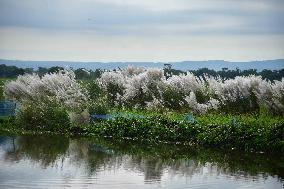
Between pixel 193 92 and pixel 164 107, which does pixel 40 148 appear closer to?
pixel 164 107

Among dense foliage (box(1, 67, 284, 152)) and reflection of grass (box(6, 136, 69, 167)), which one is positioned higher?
dense foliage (box(1, 67, 284, 152))

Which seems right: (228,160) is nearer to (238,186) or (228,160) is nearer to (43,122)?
(238,186)

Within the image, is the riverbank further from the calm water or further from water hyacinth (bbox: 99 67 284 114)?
water hyacinth (bbox: 99 67 284 114)

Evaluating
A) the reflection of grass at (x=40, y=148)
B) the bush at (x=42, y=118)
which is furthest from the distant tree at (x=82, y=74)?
the reflection of grass at (x=40, y=148)

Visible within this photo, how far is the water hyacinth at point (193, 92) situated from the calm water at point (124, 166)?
481cm

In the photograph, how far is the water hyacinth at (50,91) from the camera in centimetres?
1948

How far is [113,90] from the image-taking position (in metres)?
23.2

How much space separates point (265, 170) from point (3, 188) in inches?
225

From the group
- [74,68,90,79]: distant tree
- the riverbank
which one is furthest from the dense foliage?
[74,68,90,79]: distant tree

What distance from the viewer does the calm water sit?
10938 millimetres

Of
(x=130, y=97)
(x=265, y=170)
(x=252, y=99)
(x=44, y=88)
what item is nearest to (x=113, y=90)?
(x=130, y=97)

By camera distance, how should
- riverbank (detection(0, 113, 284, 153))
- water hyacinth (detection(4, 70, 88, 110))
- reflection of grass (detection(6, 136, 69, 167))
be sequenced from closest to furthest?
reflection of grass (detection(6, 136, 69, 167)), riverbank (detection(0, 113, 284, 153)), water hyacinth (detection(4, 70, 88, 110))

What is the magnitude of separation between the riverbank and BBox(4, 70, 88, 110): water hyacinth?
5.03 ft

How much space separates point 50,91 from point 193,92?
5316 millimetres
